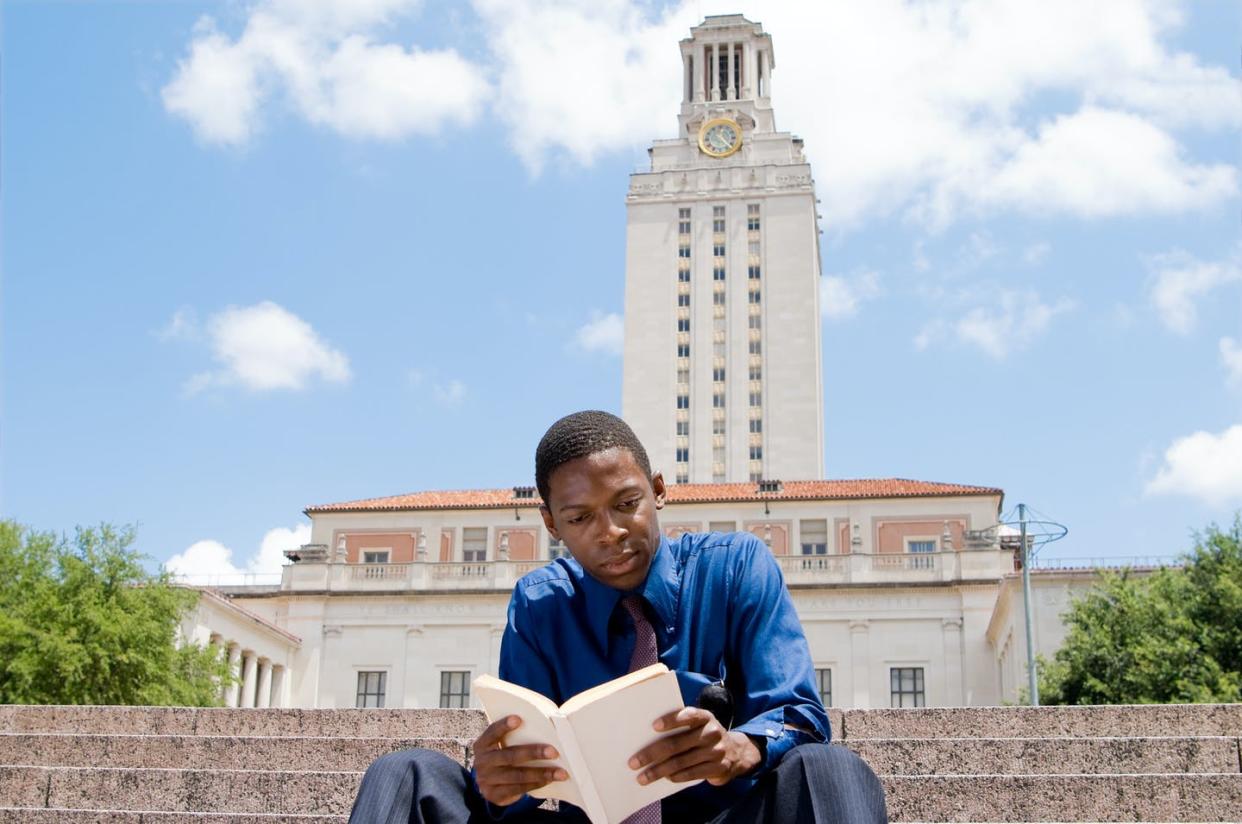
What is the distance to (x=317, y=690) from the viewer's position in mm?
48219

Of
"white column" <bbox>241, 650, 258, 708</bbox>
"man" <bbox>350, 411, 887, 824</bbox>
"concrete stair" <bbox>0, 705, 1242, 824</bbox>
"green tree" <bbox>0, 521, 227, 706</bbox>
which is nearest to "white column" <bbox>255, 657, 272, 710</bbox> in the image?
"white column" <bbox>241, 650, 258, 708</bbox>

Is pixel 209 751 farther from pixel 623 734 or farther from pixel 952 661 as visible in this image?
pixel 952 661

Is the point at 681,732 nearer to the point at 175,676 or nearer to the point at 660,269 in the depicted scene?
the point at 175,676

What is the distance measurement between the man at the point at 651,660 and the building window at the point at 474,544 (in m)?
47.7

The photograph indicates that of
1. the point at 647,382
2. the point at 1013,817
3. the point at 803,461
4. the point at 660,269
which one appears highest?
the point at 660,269

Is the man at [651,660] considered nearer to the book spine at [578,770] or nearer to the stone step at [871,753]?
the book spine at [578,770]

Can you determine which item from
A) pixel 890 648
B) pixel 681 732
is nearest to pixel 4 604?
pixel 890 648

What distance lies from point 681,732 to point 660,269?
89.5 metres

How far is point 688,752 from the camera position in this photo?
3.27 m

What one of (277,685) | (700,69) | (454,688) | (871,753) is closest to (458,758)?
(871,753)

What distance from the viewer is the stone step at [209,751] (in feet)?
25.2

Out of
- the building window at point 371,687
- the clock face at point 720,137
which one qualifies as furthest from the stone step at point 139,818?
the clock face at point 720,137

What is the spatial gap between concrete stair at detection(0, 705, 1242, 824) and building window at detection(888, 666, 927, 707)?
125ft

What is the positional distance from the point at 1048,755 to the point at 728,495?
142ft
